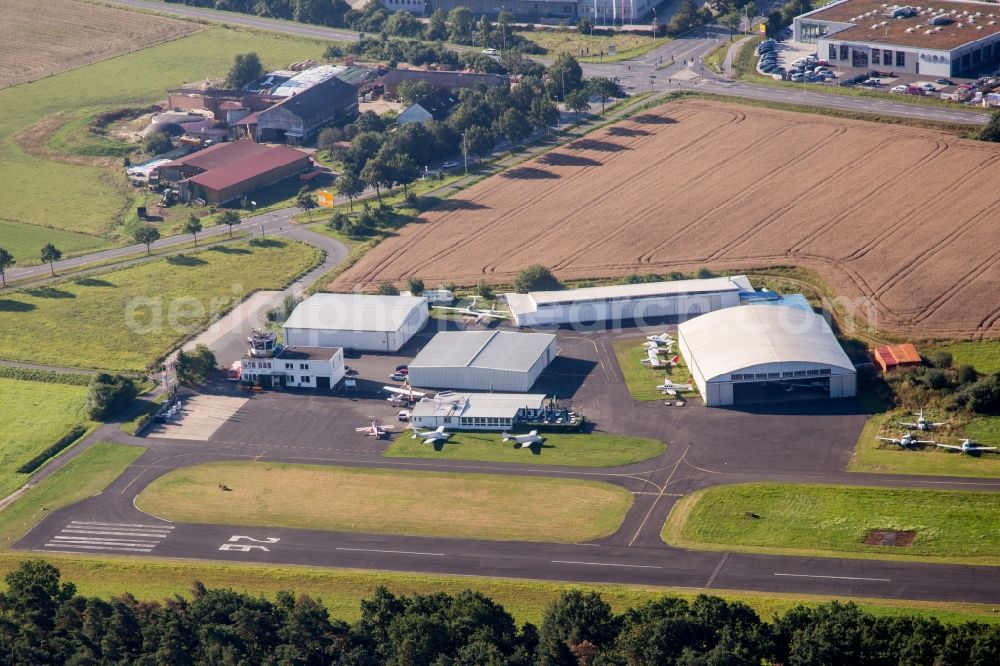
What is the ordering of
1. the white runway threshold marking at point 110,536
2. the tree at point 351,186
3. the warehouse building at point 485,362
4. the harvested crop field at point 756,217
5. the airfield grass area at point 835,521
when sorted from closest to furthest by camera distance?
the airfield grass area at point 835,521, the white runway threshold marking at point 110,536, the warehouse building at point 485,362, the harvested crop field at point 756,217, the tree at point 351,186

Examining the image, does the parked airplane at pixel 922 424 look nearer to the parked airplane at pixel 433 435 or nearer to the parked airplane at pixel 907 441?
the parked airplane at pixel 907 441

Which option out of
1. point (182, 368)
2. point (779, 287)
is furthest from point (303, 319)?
point (779, 287)

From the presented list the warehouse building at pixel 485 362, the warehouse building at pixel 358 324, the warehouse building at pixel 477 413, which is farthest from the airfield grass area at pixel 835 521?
the warehouse building at pixel 358 324

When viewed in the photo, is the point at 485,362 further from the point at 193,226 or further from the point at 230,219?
the point at 193,226

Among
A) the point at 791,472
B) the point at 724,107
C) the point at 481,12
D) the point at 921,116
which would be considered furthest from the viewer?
the point at 481,12

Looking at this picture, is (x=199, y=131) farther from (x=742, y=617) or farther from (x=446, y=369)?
(x=742, y=617)

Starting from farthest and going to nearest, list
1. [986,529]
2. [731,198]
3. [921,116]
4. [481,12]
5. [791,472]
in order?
[481,12] < [921,116] < [731,198] < [791,472] < [986,529]
